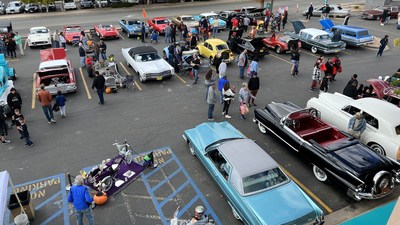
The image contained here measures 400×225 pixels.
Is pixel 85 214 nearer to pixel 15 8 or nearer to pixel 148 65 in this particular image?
pixel 148 65

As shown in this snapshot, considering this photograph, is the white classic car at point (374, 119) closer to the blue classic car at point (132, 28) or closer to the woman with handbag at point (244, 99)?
→ the woman with handbag at point (244, 99)

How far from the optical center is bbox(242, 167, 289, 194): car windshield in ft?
24.1

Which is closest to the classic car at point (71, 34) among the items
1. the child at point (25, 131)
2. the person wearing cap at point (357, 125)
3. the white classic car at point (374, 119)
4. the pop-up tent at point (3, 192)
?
the child at point (25, 131)

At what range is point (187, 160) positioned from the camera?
33.1 ft

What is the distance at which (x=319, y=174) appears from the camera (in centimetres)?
916

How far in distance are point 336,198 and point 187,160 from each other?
456 centimetres

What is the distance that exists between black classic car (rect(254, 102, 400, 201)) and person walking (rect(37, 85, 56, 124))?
320 inches

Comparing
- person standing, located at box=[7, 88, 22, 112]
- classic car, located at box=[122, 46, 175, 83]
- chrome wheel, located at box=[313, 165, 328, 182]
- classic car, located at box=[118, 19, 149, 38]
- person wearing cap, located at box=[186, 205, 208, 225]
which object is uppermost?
classic car, located at box=[118, 19, 149, 38]

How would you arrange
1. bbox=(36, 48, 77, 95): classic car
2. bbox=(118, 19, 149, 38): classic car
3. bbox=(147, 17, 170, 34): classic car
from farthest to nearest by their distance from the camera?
bbox=(147, 17, 170, 34): classic car
bbox=(118, 19, 149, 38): classic car
bbox=(36, 48, 77, 95): classic car

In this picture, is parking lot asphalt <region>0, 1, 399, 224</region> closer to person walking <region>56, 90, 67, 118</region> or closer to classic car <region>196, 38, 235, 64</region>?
person walking <region>56, 90, 67, 118</region>

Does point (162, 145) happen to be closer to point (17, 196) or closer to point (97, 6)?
point (17, 196)

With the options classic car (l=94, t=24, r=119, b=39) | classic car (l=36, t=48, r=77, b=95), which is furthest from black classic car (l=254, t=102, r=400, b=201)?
classic car (l=94, t=24, r=119, b=39)

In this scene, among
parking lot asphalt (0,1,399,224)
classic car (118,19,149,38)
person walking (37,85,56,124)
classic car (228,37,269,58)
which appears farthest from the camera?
classic car (118,19,149,38)

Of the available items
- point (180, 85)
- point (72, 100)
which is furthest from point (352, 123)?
point (72, 100)
